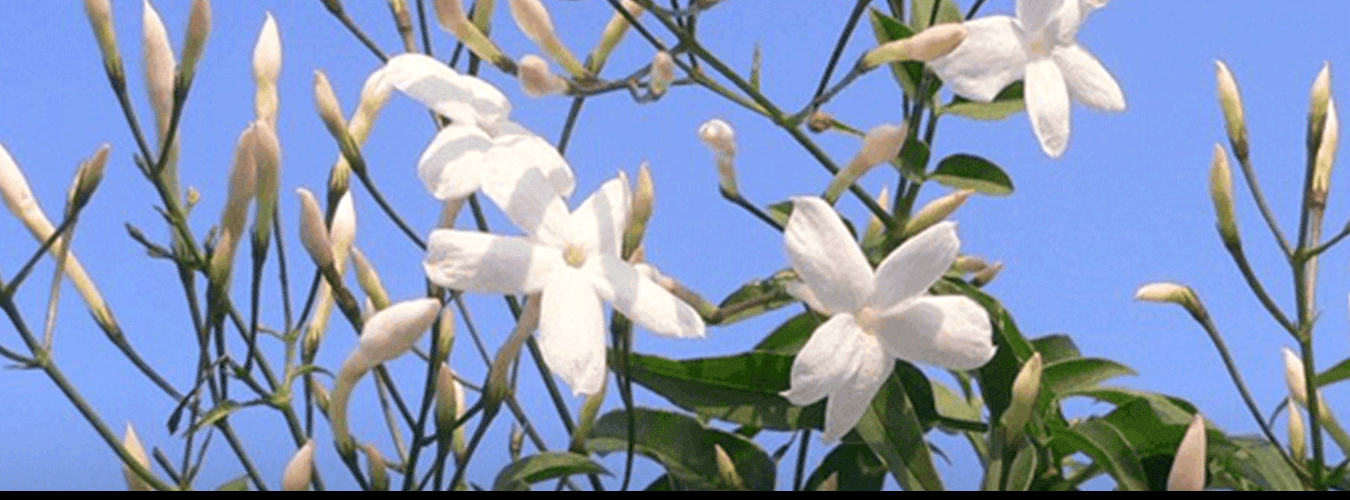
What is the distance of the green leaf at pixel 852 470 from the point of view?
1.30 meters

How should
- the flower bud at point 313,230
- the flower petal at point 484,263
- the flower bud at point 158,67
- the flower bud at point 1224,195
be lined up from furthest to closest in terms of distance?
the flower bud at point 1224,195 < the flower bud at point 158,67 < the flower bud at point 313,230 < the flower petal at point 484,263

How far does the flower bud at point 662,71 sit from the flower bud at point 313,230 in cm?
24

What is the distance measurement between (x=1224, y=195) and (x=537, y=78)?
0.55m

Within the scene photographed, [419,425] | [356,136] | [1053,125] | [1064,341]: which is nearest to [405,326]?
[419,425]

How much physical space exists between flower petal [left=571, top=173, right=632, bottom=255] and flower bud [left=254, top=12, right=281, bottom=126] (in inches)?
10.9

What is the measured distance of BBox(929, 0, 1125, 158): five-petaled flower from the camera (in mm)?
1206

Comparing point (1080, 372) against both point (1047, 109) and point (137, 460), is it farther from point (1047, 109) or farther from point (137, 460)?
point (137, 460)

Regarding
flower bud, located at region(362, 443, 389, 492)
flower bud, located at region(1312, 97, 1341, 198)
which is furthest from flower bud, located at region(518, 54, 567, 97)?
flower bud, located at region(1312, 97, 1341, 198)

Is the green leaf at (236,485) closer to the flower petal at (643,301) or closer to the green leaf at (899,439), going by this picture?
the flower petal at (643,301)

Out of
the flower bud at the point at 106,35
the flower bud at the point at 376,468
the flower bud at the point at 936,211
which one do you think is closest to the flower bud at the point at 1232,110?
the flower bud at the point at 936,211

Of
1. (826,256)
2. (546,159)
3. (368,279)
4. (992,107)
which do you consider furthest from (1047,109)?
(368,279)
